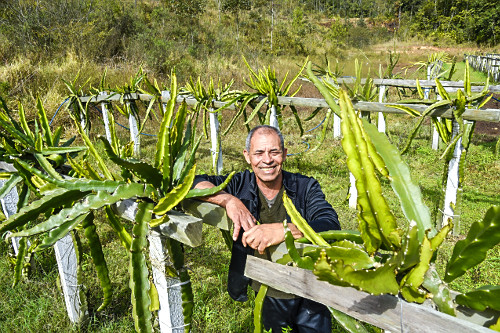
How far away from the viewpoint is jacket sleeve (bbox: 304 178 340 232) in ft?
4.94

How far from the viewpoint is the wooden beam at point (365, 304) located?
652mm

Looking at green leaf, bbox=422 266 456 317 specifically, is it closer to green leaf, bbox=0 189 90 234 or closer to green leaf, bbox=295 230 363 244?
green leaf, bbox=295 230 363 244

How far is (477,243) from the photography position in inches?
26.0

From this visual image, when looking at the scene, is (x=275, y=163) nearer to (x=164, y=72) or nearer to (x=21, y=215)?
(x=21, y=215)

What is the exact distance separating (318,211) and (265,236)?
676 millimetres

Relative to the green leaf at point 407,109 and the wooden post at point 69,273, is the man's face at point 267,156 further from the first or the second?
the green leaf at point 407,109

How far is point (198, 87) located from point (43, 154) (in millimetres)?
3119

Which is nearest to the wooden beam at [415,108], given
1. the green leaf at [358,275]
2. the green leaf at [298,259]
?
the green leaf at [298,259]

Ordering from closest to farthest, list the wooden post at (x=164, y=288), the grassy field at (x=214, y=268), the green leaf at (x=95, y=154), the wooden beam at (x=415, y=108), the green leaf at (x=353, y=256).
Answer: the green leaf at (x=353, y=256), the wooden post at (x=164, y=288), the green leaf at (x=95, y=154), the grassy field at (x=214, y=268), the wooden beam at (x=415, y=108)

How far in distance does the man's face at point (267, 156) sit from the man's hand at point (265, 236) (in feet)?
2.46

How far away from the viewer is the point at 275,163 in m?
1.85

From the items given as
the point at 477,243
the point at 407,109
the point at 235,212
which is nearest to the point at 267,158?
the point at 235,212

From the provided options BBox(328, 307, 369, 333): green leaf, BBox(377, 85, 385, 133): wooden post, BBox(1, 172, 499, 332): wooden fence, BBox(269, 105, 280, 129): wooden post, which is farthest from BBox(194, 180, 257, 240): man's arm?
BBox(377, 85, 385, 133): wooden post

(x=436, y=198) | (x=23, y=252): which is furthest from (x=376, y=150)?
(x=436, y=198)
